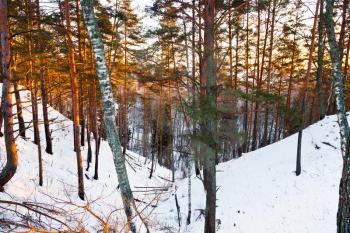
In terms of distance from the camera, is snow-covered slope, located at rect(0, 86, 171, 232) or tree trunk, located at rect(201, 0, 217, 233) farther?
snow-covered slope, located at rect(0, 86, 171, 232)

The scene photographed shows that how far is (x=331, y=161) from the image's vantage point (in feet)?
43.0

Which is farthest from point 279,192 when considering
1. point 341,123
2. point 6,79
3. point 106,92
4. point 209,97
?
point 6,79

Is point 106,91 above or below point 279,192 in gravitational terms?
above

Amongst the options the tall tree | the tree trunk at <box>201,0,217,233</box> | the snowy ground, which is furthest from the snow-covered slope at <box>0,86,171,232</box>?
the tree trunk at <box>201,0,217,233</box>

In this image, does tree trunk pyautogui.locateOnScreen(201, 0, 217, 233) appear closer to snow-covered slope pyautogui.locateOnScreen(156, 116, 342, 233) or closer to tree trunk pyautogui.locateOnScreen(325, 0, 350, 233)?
tree trunk pyautogui.locateOnScreen(325, 0, 350, 233)

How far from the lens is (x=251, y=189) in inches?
519

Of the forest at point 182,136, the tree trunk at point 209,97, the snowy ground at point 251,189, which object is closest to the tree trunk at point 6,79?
the forest at point 182,136

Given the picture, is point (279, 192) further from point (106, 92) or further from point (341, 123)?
point (106, 92)

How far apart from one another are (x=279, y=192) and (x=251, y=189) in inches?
52.1

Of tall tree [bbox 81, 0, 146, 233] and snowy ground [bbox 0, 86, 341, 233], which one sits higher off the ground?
tall tree [bbox 81, 0, 146, 233]

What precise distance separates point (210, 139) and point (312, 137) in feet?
32.6

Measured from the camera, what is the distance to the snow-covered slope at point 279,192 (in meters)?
10.5

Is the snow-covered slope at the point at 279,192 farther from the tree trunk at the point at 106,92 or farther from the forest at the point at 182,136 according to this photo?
the tree trunk at the point at 106,92

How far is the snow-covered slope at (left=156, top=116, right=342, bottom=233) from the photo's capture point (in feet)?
34.6
